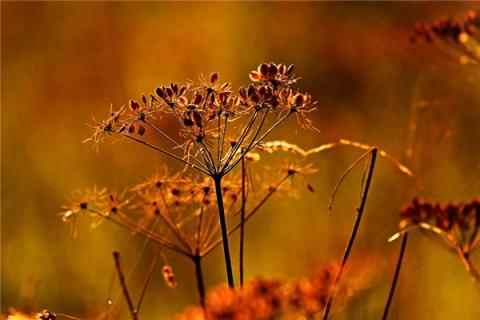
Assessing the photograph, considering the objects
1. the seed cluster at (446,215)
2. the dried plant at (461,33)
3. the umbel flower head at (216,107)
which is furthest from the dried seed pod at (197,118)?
the dried plant at (461,33)

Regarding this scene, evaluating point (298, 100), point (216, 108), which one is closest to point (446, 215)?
point (298, 100)

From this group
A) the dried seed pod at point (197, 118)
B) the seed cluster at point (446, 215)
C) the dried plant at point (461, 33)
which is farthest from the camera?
the dried plant at point (461, 33)

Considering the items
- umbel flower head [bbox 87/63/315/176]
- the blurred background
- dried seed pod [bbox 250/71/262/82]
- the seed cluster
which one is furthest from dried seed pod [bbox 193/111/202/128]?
the blurred background

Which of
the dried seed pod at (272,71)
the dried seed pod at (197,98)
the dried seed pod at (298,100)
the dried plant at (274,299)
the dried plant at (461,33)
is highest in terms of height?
the dried plant at (461,33)

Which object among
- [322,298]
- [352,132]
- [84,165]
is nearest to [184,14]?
[84,165]

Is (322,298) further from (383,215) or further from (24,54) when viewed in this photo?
(24,54)

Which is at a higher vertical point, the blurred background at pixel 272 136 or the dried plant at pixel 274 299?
the blurred background at pixel 272 136

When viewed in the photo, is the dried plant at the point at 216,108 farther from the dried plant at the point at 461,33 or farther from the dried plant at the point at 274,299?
the dried plant at the point at 461,33

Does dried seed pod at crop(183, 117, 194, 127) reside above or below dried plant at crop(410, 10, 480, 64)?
below

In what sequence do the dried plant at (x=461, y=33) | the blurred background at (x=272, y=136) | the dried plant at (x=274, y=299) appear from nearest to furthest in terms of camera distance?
the dried plant at (x=274, y=299)
the dried plant at (x=461, y=33)
the blurred background at (x=272, y=136)

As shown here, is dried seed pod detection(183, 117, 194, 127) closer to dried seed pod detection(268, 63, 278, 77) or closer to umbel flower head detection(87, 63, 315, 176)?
umbel flower head detection(87, 63, 315, 176)

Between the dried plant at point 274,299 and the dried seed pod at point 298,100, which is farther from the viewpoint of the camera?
the dried seed pod at point 298,100
